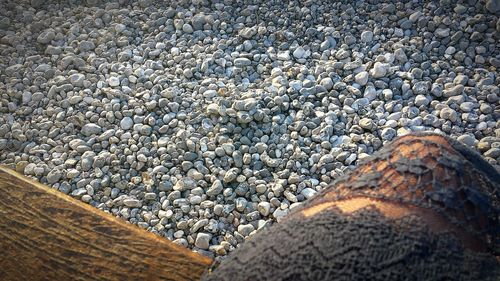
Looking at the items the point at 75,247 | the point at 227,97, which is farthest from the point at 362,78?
the point at 75,247

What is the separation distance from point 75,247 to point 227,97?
1058 mm

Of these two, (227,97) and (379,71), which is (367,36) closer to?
(379,71)

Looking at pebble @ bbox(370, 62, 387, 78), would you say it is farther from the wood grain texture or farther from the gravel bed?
the wood grain texture

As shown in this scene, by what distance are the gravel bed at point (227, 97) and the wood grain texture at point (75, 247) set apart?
0.43 meters

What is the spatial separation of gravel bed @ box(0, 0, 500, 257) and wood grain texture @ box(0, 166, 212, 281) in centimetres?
43

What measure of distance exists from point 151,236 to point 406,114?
4.17 ft

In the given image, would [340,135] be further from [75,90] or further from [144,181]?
[75,90]

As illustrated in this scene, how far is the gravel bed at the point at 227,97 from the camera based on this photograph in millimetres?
1932

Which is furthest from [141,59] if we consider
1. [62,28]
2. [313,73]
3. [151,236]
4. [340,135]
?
[151,236]

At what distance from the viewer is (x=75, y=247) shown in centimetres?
135

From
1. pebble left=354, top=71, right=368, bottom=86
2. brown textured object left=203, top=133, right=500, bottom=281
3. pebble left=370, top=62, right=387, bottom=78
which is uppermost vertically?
brown textured object left=203, top=133, right=500, bottom=281

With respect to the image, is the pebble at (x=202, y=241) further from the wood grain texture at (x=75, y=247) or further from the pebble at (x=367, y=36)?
the pebble at (x=367, y=36)

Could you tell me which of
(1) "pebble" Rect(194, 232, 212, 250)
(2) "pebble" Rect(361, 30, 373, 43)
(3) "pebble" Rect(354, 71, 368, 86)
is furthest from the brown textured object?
(2) "pebble" Rect(361, 30, 373, 43)

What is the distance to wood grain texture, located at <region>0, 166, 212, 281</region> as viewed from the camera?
4.29 feet
